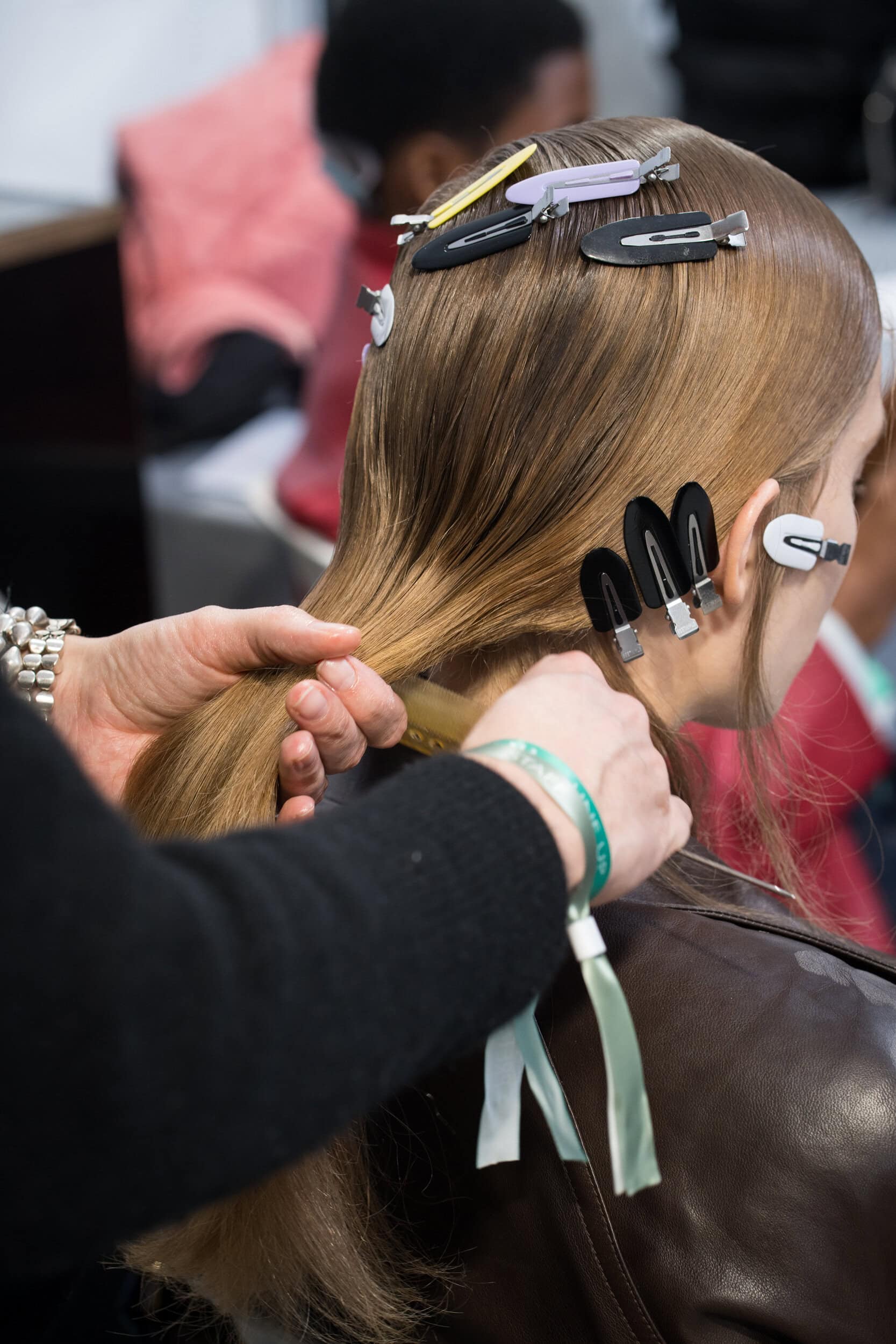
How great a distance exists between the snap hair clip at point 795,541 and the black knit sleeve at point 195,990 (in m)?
0.40

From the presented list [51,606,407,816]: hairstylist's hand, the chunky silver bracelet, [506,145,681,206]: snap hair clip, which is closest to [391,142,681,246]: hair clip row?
[506,145,681,206]: snap hair clip

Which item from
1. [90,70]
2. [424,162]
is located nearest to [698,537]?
[424,162]

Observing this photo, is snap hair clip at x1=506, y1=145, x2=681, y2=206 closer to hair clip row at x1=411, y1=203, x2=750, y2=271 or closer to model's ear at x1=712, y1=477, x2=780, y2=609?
hair clip row at x1=411, y1=203, x2=750, y2=271

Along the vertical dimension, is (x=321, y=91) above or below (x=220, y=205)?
above

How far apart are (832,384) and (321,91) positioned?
1333mm

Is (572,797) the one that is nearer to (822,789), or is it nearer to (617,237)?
(617,237)

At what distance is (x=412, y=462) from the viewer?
0.75 m

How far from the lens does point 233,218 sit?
3006 mm

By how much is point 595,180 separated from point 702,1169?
1.88ft

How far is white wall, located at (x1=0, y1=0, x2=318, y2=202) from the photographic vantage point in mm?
2943

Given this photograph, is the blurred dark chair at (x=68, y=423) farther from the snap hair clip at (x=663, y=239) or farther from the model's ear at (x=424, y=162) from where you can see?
the snap hair clip at (x=663, y=239)

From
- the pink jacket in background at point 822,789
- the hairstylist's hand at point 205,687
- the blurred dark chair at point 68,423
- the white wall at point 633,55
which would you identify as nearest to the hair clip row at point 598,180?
the hairstylist's hand at point 205,687

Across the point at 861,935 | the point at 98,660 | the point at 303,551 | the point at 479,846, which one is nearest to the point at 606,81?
the point at 303,551

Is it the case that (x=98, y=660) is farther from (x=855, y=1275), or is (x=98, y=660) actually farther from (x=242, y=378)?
(x=242, y=378)
